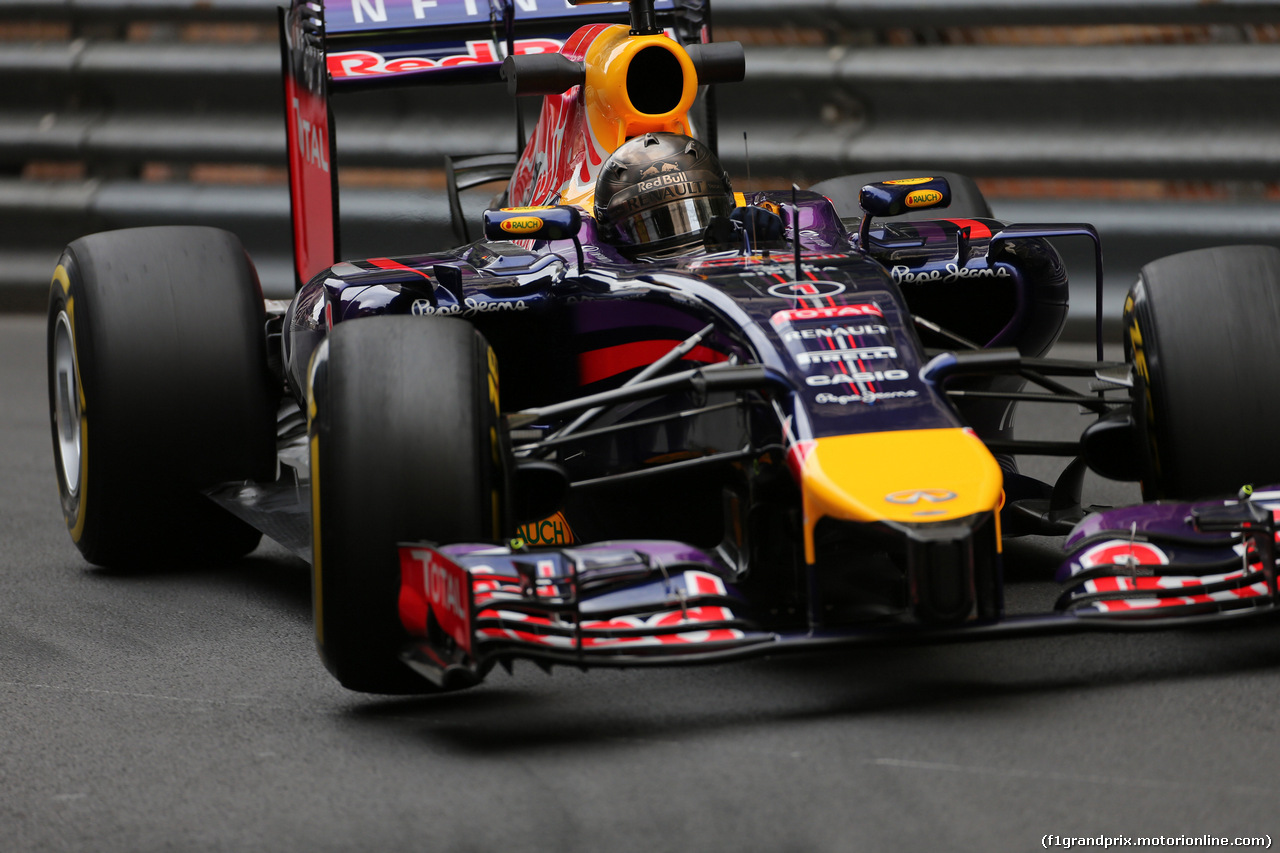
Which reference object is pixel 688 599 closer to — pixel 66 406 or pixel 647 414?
pixel 647 414

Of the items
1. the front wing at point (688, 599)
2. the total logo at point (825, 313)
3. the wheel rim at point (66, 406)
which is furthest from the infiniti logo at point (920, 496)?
the wheel rim at point (66, 406)

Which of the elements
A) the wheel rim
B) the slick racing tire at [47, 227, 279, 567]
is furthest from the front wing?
the wheel rim

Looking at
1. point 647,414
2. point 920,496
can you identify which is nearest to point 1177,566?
point 920,496

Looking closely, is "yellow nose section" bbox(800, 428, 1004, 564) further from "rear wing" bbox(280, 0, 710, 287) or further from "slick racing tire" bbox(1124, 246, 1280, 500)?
"rear wing" bbox(280, 0, 710, 287)

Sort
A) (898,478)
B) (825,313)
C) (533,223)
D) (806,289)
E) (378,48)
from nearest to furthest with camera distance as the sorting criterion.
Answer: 1. (898,478)
2. (825,313)
3. (806,289)
4. (533,223)
5. (378,48)

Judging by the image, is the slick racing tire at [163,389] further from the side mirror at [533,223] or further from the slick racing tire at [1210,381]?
the slick racing tire at [1210,381]

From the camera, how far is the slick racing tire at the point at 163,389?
5199 mm

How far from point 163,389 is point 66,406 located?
65cm

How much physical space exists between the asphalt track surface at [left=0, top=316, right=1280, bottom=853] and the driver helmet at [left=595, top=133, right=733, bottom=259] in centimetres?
128

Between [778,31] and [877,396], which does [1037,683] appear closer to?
[877,396]

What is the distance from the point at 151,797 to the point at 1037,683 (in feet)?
5.88

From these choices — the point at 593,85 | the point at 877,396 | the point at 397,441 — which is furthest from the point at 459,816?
the point at 593,85

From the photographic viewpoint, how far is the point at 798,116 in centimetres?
863

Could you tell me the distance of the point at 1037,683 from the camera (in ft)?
12.4
